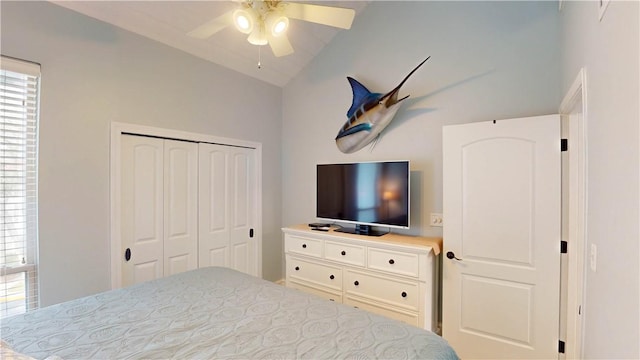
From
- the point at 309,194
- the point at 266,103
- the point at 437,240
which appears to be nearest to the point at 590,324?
the point at 437,240

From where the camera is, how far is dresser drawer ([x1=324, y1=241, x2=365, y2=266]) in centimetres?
267

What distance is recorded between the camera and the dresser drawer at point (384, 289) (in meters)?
2.39

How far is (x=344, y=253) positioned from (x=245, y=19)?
6.81 feet

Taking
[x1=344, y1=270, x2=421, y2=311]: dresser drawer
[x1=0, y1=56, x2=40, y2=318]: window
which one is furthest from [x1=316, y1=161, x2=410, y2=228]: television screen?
[x1=0, y1=56, x2=40, y2=318]: window

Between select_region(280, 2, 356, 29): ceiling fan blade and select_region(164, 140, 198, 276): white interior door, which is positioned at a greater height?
select_region(280, 2, 356, 29): ceiling fan blade

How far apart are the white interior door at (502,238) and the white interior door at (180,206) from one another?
2401 millimetres

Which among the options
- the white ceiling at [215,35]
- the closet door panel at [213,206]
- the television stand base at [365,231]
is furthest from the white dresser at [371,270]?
the white ceiling at [215,35]

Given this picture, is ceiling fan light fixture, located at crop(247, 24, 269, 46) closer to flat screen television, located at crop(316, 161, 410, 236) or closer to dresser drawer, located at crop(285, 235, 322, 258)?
flat screen television, located at crop(316, 161, 410, 236)

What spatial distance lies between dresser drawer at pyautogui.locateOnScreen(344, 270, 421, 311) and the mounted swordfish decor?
136cm

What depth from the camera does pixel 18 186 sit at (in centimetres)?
193

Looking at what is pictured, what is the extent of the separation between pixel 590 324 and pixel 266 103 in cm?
344

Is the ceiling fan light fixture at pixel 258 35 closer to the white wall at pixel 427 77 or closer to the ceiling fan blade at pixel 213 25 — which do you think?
the ceiling fan blade at pixel 213 25

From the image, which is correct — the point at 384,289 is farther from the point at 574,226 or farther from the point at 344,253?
the point at 574,226

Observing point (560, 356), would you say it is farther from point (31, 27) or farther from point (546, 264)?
point (31, 27)
